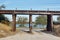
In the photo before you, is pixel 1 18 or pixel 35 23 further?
pixel 35 23

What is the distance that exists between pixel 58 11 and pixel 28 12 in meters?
10.2

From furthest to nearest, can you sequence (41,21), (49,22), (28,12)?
1. (41,21)
2. (49,22)
3. (28,12)

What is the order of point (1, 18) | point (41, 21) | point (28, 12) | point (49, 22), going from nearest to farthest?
point (28, 12), point (49, 22), point (1, 18), point (41, 21)

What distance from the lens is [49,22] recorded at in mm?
73312

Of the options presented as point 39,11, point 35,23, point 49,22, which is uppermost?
point 39,11

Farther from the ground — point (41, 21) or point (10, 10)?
point (10, 10)

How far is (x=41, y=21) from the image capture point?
432 feet

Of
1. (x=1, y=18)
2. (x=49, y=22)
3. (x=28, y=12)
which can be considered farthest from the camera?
(x=1, y=18)

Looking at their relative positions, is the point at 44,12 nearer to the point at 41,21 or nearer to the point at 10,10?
the point at 10,10

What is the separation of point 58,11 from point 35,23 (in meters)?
69.2

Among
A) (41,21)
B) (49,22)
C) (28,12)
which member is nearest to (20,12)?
(28,12)

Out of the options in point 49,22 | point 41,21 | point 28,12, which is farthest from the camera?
point 41,21

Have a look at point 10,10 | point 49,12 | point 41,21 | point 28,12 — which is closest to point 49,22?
point 49,12

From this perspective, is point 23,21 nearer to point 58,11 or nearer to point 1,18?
point 1,18
